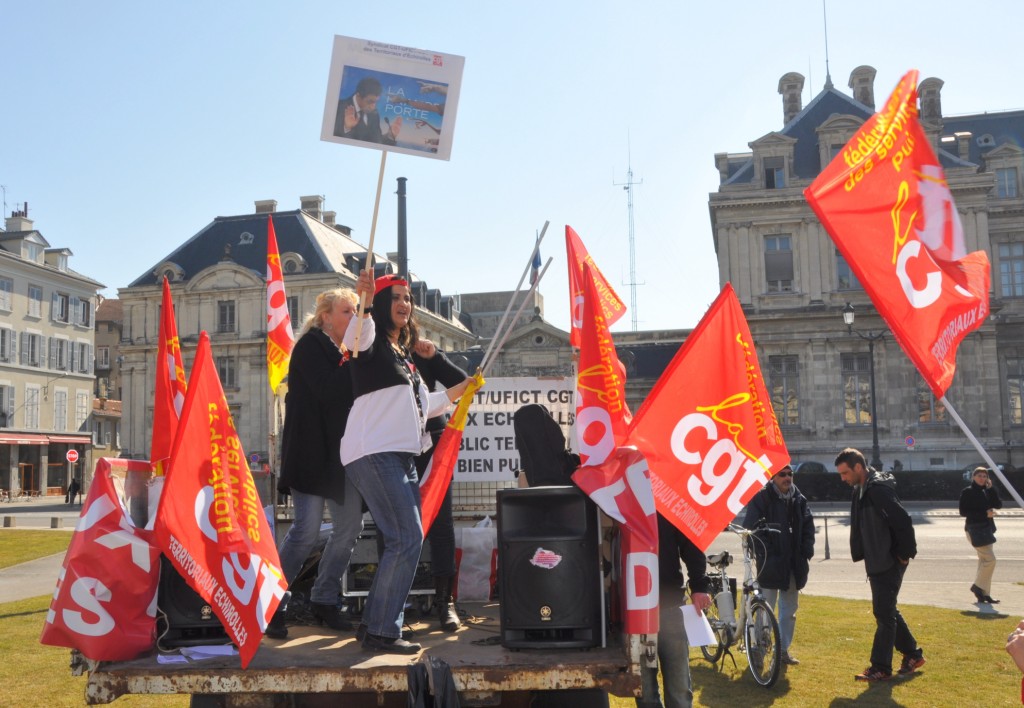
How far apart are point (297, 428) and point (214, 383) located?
2.40 ft

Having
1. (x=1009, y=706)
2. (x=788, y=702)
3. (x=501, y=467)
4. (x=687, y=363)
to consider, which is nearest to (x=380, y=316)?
(x=687, y=363)

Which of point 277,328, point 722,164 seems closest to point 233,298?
point 722,164

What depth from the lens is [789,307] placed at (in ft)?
157

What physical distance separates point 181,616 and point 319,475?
3.84 feet

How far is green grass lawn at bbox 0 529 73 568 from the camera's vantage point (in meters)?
20.5

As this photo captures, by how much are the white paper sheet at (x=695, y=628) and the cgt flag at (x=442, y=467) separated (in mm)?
1562

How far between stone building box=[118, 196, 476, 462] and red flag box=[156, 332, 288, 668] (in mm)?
59054

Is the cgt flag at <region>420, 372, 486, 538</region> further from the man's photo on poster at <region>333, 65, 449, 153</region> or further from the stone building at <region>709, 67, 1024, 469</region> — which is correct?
the stone building at <region>709, 67, 1024, 469</region>

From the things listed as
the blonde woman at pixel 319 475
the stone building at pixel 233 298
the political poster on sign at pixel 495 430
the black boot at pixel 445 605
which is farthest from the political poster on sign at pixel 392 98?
the stone building at pixel 233 298

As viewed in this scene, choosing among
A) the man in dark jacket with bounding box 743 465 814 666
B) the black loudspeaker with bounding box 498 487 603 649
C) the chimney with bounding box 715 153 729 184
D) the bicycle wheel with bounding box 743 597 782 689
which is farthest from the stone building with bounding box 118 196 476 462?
the black loudspeaker with bounding box 498 487 603 649

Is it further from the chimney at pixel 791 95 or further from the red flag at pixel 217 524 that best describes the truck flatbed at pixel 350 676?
the chimney at pixel 791 95

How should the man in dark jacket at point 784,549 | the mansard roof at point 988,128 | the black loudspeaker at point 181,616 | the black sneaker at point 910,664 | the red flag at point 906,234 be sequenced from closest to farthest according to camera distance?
the black loudspeaker at point 181,616, the red flag at point 906,234, the black sneaker at point 910,664, the man in dark jacket at point 784,549, the mansard roof at point 988,128

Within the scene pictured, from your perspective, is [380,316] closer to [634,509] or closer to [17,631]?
[634,509]

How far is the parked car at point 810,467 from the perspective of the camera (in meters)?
40.4
